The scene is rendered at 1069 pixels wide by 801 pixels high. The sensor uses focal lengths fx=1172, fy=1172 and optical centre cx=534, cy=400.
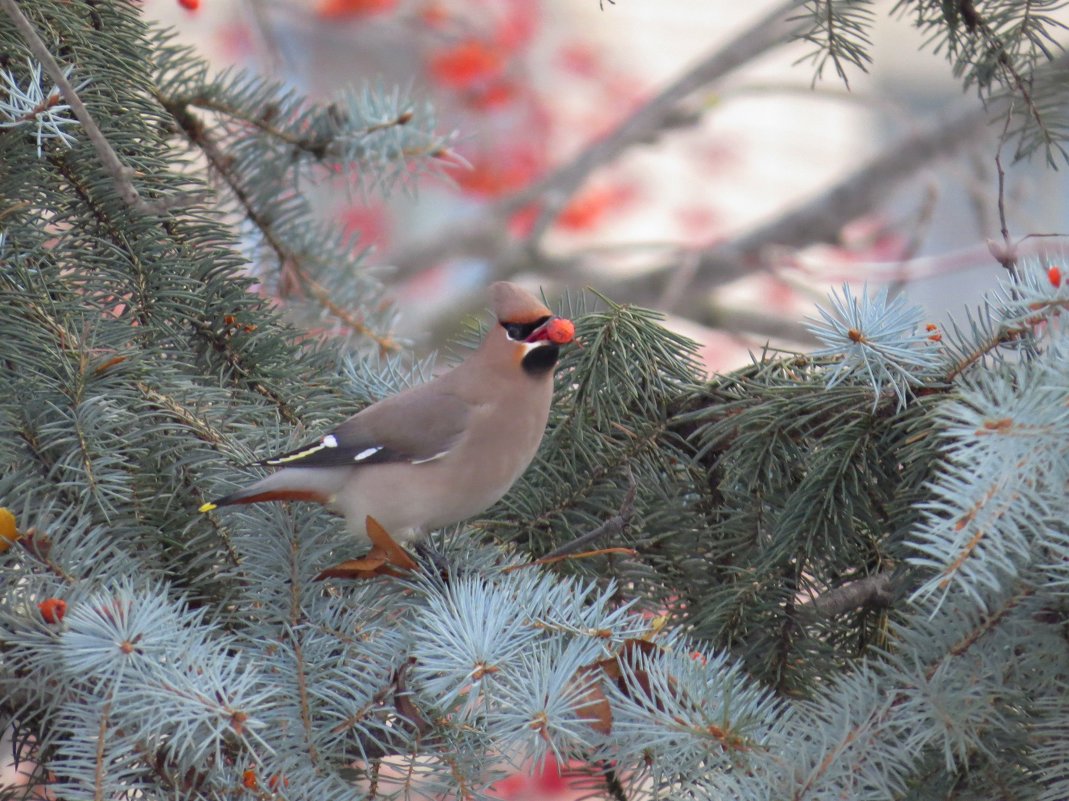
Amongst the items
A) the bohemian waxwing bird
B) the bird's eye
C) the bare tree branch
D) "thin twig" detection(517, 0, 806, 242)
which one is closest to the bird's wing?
the bohemian waxwing bird

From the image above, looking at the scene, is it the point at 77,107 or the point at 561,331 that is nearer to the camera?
the point at 77,107

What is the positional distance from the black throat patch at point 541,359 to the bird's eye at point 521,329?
0.11ft

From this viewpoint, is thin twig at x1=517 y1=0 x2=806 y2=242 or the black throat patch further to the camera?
thin twig at x1=517 y1=0 x2=806 y2=242

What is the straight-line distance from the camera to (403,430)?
2.08m

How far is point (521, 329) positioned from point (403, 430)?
0.28m

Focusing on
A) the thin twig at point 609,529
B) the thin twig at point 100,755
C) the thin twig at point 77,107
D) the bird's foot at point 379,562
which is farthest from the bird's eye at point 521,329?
the thin twig at point 100,755

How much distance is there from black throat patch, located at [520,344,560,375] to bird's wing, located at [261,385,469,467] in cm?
16

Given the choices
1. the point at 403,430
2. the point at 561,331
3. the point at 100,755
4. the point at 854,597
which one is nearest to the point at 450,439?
the point at 403,430

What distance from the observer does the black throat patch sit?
6.57 feet

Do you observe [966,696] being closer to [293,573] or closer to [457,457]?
[293,573]

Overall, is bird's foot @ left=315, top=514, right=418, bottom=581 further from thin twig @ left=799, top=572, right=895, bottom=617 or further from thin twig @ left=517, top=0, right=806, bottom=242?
thin twig @ left=517, top=0, right=806, bottom=242

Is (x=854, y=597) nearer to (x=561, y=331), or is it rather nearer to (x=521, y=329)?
(x=561, y=331)

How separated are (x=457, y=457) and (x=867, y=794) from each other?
94cm

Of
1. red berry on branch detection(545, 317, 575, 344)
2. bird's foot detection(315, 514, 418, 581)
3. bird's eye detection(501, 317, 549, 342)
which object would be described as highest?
red berry on branch detection(545, 317, 575, 344)
